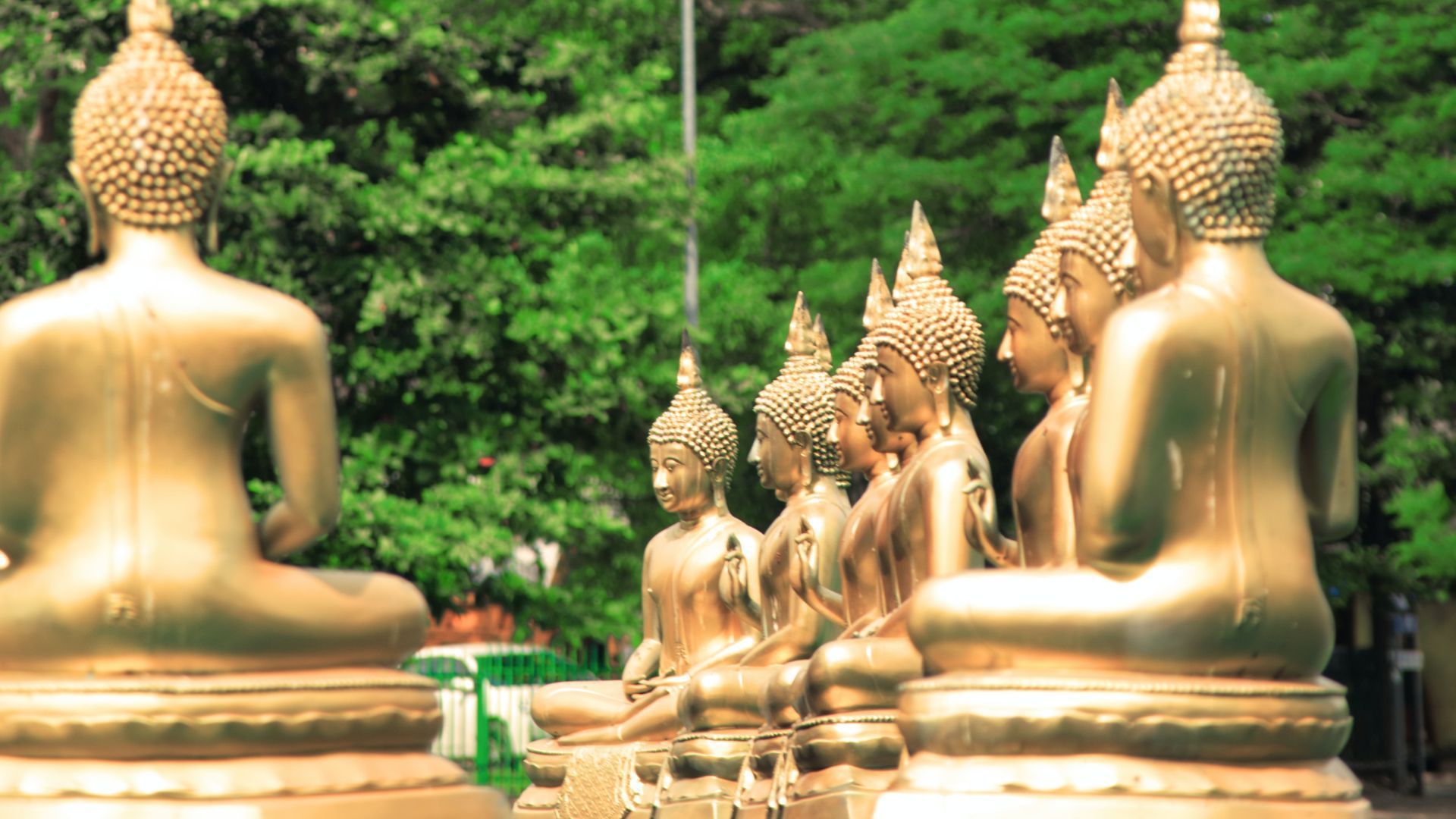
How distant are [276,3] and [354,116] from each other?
187cm

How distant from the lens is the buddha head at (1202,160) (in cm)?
597

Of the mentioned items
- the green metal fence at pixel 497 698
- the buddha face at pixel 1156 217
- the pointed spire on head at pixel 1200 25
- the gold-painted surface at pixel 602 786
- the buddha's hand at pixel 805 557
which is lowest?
the green metal fence at pixel 497 698

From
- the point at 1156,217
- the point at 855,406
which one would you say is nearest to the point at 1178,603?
the point at 1156,217

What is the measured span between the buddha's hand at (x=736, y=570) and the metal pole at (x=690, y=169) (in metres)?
11.0

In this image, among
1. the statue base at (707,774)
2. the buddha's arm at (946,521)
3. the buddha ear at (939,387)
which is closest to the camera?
the buddha's arm at (946,521)

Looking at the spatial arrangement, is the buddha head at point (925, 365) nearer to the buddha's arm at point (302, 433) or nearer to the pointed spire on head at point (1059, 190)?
the pointed spire on head at point (1059, 190)

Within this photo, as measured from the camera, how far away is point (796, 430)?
10.7 meters

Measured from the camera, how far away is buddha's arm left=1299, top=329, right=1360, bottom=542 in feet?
19.7

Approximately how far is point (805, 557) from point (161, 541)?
3644mm

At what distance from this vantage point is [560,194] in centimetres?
2056

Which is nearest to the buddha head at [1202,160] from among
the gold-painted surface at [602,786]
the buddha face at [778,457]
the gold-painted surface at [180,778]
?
the gold-painted surface at [180,778]

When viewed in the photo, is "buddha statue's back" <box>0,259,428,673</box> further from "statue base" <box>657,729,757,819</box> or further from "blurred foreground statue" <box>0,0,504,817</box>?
"statue base" <box>657,729,757,819</box>

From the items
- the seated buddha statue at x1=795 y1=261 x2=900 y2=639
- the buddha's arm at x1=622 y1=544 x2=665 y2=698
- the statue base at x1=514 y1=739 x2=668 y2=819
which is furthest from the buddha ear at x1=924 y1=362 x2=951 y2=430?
the buddha's arm at x1=622 y1=544 x2=665 y2=698

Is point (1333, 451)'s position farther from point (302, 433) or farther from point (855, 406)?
point (855, 406)
